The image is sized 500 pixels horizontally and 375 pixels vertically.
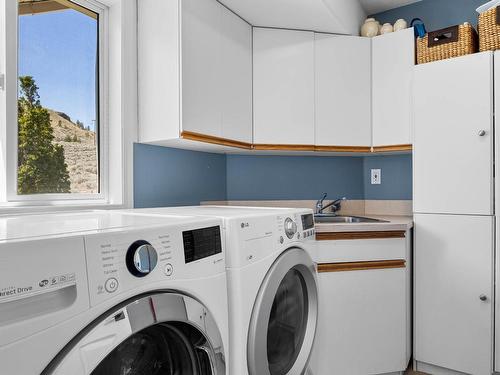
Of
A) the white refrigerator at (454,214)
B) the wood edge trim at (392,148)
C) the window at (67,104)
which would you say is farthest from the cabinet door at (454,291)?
the window at (67,104)

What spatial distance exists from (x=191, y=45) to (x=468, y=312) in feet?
6.75

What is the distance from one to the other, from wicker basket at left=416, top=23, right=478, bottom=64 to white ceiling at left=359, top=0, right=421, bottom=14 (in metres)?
0.61

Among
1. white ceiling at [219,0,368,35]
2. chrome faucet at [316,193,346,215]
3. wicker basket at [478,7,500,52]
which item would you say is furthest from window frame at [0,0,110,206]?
wicker basket at [478,7,500,52]

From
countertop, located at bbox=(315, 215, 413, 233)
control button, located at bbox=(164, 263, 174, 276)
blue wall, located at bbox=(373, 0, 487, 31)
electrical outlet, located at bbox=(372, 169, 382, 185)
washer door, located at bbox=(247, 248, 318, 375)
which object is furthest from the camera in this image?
electrical outlet, located at bbox=(372, 169, 382, 185)

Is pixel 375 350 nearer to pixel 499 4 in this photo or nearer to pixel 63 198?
pixel 63 198

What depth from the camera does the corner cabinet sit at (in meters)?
1.78

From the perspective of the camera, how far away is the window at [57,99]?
5.20ft

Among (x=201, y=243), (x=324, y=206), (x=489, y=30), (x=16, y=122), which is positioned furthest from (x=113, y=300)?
(x=489, y=30)

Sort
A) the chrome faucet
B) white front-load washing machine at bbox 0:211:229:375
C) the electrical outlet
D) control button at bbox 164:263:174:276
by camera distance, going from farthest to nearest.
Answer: the electrical outlet < the chrome faucet < control button at bbox 164:263:174:276 < white front-load washing machine at bbox 0:211:229:375

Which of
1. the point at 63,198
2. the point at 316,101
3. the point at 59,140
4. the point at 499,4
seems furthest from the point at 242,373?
the point at 499,4

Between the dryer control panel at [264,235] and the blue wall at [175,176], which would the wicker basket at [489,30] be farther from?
the blue wall at [175,176]

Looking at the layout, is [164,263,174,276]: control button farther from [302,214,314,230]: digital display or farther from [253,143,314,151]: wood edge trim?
[253,143,314,151]: wood edge trim

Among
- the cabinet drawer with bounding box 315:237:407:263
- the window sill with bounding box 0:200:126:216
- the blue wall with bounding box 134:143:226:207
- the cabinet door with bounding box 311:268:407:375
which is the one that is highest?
the blue wall with bounding box 134:143:226:207

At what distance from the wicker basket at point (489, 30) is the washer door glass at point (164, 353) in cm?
214
